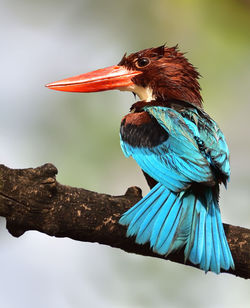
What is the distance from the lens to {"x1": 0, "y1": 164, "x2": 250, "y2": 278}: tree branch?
7.93ft

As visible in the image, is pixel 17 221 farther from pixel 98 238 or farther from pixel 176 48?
pixel 176 48

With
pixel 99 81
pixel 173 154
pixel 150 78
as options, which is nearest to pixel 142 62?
pixel 150 78

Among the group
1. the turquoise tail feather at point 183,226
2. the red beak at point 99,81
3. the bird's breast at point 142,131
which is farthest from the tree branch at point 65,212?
the red beak at point 99,81

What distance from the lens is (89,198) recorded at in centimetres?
266

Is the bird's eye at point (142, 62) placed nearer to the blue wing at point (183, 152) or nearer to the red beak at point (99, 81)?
the red beak at point (99, 81)

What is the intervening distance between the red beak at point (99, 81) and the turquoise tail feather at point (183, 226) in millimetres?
1245

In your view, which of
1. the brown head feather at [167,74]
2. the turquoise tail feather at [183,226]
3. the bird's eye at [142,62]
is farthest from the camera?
the bird's eye at [142,62]

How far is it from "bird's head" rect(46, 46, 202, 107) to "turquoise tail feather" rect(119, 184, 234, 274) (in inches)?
43.3

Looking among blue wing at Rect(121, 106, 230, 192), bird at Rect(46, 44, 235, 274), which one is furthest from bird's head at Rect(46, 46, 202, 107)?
blue wing at Rect(121, 106, 230, 192)

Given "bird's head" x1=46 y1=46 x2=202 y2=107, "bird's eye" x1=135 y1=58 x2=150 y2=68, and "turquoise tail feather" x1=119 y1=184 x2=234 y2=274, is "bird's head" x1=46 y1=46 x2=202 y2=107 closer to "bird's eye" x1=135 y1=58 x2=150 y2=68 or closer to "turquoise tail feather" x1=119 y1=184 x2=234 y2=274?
"bird's eye" x1=135 y1=58 x2=150 y2=68

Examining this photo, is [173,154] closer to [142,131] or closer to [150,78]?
[142,131]

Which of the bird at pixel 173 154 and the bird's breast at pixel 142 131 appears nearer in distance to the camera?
the bird at pixel 173 154

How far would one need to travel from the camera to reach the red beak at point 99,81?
3893mm

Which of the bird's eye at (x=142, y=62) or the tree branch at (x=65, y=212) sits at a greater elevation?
the bird's eye at (x=142, y=62)
